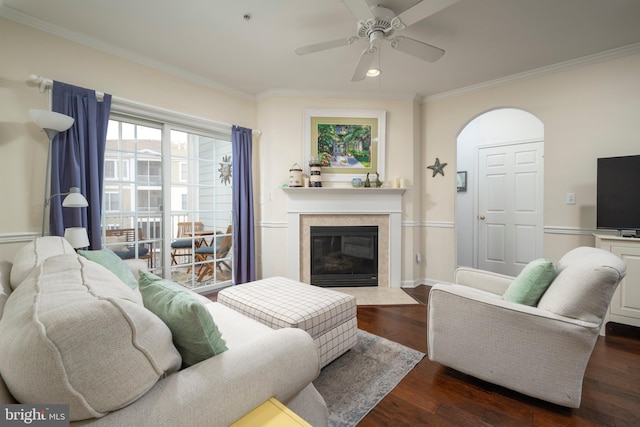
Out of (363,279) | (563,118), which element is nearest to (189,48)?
(363,279)

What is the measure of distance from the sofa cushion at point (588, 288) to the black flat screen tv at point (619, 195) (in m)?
1.46

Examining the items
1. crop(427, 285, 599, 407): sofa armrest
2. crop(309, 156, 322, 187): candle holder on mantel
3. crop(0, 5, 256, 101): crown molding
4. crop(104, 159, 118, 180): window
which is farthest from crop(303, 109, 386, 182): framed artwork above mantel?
crop(427, 285, 599, 407): sofa armrest

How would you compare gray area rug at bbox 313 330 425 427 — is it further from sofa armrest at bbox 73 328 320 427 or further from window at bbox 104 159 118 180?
window at bbox 104 159 118 180

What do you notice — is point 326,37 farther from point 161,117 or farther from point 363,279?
point 363,279

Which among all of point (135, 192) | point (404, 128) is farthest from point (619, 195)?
point (135, 192)

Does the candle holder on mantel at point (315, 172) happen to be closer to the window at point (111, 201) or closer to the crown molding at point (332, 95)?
the crown molding at point (332, 95)

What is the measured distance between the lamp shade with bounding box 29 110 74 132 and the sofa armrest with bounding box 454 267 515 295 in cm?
336

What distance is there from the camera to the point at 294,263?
3742mm

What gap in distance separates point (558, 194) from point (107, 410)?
3.97m

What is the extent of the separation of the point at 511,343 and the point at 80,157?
3455mm

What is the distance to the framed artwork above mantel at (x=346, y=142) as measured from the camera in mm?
3779

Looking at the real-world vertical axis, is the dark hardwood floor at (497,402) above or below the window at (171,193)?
below

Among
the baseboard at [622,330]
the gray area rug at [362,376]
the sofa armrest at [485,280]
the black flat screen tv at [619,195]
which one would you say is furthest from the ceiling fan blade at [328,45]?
the baseboard at [622,330]

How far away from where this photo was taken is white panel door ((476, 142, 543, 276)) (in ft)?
14.0
